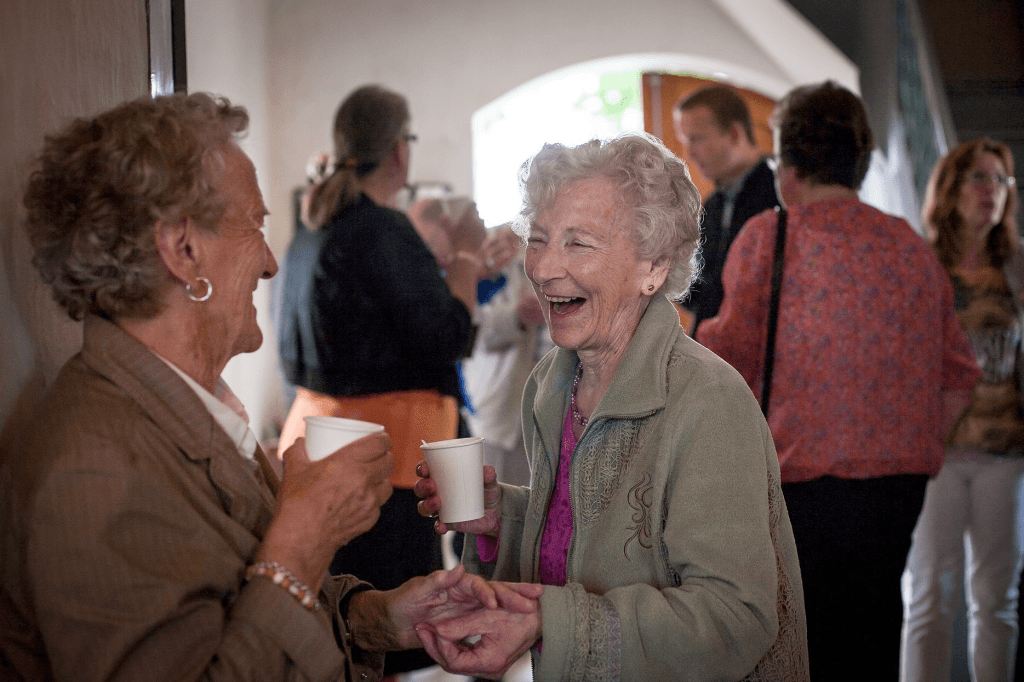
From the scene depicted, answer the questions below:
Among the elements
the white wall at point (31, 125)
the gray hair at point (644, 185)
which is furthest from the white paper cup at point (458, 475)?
the white wall at point (31, 125)

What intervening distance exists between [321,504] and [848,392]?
130 cm

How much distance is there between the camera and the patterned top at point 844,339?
74.4 inches

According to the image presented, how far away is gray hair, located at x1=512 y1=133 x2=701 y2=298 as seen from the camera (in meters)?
1.42

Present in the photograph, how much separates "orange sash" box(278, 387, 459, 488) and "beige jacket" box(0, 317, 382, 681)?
3.81 ft

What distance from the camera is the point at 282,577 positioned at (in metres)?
1.01

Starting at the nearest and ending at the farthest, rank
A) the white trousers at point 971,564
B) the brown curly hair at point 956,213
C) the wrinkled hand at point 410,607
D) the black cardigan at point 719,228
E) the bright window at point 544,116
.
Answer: the wrinkled hand at point 410,607, the black cardigan at point 719,228, the white trousers at point 971,564, the brown curly hair at point 956,213, the bright window at point 544,116

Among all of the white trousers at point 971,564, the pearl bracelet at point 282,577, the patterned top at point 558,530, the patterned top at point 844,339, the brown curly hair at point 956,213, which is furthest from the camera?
the brown curly hair at point 956,213

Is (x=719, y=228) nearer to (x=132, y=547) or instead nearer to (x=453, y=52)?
(x=132, y=547)

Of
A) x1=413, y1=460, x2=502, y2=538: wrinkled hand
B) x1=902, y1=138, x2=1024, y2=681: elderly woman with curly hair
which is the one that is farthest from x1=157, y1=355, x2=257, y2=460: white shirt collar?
x1=902, y1=138, x2=1024, y2=681: elderly woman with curly hair

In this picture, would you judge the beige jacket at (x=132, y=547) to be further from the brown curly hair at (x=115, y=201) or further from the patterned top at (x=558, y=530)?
the patterned top at (x=558, y=530)

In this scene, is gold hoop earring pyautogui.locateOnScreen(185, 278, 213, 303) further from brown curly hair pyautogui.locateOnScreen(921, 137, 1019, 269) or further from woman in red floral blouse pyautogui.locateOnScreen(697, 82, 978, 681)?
brown curly hair pyautogui.locateOnScreen(921, 137, 1019, 269)

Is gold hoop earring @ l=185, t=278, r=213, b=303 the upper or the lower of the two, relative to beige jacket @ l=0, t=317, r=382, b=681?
upper

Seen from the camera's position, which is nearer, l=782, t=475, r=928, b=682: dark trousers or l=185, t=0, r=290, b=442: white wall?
l=782, t=475, r=928, b=682: dark trousers

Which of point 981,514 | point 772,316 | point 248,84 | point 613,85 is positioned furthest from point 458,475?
point 613,85
